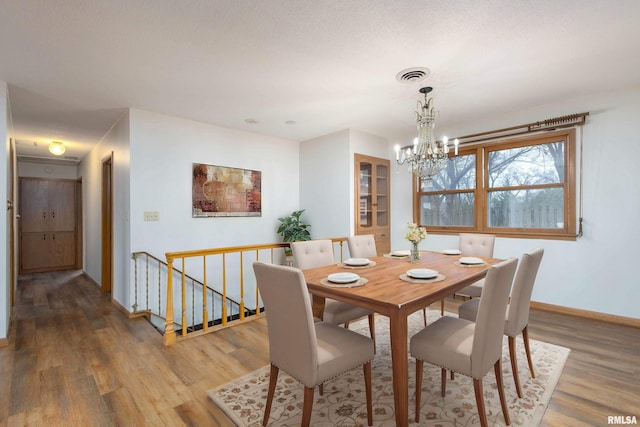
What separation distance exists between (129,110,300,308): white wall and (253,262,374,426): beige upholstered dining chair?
261 centimetres

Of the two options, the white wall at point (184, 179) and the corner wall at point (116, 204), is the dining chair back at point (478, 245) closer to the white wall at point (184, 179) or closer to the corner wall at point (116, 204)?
the white wall at point (184, 179)

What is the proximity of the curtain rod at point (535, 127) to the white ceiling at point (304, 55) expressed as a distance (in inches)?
9.1

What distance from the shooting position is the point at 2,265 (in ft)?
9.07

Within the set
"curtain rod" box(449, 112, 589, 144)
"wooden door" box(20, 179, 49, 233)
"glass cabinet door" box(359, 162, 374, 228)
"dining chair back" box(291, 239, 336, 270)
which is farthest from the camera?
A: "wooden door" box(20, 179, 49, 233)

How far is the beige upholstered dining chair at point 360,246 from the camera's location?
316cm

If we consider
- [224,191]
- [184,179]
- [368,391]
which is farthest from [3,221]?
[368,391]

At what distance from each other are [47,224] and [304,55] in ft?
22.6

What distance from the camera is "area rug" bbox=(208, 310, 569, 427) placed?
1.74 metres

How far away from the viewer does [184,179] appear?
391 centimetres

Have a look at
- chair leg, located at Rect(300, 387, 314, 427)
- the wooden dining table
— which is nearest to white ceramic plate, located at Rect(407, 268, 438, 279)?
the wooden dining table

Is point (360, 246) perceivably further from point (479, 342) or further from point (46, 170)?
point (46, 170)

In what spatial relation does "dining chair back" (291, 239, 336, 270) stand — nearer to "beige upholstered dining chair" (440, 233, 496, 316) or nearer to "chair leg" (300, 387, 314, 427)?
"chair leg" (300, 387, 314, 427)

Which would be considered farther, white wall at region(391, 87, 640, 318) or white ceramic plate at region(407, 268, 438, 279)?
white wall at region(391, 87, 640, 318)

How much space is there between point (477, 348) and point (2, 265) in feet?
12.8
